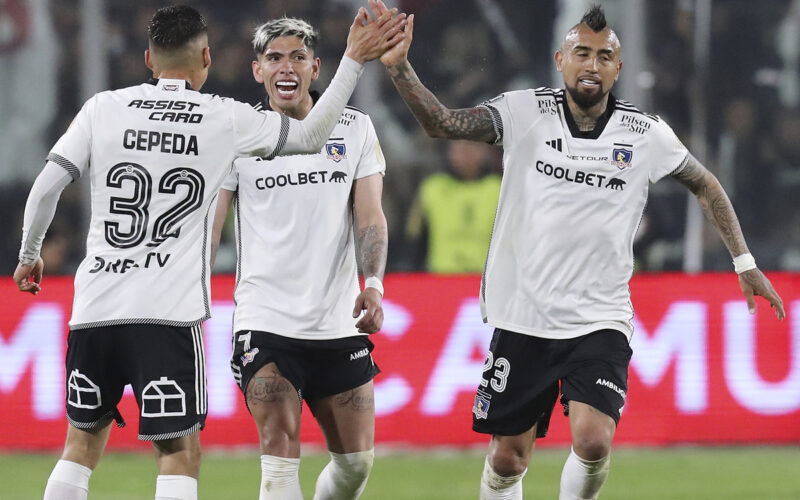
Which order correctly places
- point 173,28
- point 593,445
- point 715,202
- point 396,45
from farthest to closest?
point 715,202 < point 593,445 < point 396,45 < point 173,28

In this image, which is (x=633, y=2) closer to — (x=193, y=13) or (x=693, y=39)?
(x=693, y=39)

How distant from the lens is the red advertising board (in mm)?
9484

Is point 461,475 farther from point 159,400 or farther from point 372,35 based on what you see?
point 372,35

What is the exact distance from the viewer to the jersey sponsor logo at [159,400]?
5.11m

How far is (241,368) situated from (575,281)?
1.50 m

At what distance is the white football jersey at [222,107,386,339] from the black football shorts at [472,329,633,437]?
0.66 meters

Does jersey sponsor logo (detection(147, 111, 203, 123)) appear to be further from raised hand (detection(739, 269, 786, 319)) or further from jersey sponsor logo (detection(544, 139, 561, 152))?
raised hand (detection(739, 269, 786, 319))

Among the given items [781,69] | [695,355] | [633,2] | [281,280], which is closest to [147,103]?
[281,280]

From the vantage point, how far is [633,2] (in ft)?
35.2

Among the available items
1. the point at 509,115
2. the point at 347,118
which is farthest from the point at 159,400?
the point at 509,115

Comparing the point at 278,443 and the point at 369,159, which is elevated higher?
the point at 369,159

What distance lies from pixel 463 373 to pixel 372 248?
12.0ft

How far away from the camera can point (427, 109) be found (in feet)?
18.7

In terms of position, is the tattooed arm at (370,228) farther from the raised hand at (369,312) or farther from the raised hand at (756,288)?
the raised hand at (756,288)
